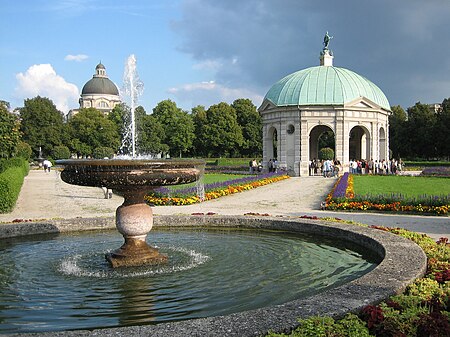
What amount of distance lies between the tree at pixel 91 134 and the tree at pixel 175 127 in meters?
7.86

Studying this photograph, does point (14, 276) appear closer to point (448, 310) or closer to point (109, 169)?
point (109, 169)

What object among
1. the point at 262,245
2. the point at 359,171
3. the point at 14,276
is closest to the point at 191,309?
the point at 14,276

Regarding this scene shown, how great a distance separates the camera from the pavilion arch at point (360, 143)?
46.2 m

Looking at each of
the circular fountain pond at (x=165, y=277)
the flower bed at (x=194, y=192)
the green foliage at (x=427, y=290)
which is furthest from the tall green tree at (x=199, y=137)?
the green foliage at (x=427, y=290)

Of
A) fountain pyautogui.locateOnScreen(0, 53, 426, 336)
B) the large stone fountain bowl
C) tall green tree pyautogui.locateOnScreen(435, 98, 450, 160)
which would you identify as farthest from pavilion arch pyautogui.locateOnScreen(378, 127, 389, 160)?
the large stone fountain bowl

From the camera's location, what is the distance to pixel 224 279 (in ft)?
25.2

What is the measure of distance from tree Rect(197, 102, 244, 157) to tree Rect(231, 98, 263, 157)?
210cm

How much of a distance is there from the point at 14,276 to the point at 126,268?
1.82 metres

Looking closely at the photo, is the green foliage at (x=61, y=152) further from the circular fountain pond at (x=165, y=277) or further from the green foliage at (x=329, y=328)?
the green foliage at (x=329, y=328)

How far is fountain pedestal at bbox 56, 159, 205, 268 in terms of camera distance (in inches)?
310

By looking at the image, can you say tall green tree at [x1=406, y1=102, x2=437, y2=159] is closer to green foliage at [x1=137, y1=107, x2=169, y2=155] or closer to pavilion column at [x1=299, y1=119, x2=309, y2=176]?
pavilion column at [x1=299, y1=119, x2=309, y2=176]

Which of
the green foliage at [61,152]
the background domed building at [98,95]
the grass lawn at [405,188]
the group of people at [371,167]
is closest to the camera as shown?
the grass lawn at [405,188]

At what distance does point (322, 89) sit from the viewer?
148ft

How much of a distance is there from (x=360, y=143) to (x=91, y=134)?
45.6 metres
